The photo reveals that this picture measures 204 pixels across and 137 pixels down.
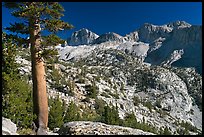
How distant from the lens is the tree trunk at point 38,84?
18.4 metres

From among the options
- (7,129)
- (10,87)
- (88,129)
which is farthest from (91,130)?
(10,87)

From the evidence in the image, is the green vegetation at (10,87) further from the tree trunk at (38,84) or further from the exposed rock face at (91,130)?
the exposed rock face at (91,130)

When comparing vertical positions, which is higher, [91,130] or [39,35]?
[39,35]

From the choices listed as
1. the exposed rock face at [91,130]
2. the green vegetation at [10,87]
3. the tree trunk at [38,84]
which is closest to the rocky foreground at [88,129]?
the exposed rock face at [91,130]

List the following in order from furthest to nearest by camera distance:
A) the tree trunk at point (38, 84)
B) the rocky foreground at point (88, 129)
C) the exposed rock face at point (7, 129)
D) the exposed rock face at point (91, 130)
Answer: the tree trunk at point (38, 84) → the exposed rock face at point (91, 130) → the rocky foreground at point (88, 129) → the exposed rock face at point (7, 129)

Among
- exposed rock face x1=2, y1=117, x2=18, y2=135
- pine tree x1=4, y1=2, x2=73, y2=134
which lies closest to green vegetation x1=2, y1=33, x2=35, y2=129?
pine tree x1=4, y1=2, x2=73, y2=134

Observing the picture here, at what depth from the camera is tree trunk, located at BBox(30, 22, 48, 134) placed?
18406 mm

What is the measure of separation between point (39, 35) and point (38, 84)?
285cm

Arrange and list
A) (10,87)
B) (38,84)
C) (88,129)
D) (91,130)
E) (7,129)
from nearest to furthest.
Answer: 1. (7,129)
2. (91,130)
3. (88,129)
4. (38,84)
5. (10,87)

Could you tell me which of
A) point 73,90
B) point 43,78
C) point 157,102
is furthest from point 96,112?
point 43,78

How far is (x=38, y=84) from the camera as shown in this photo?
18.7 meters

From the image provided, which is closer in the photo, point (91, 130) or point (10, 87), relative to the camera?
point (91, 130)

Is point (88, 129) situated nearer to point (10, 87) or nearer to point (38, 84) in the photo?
point (38, 84)

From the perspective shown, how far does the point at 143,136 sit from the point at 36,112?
6.42 metres
